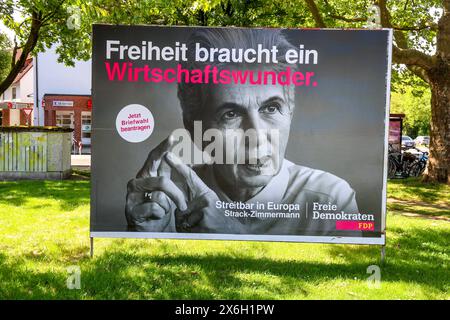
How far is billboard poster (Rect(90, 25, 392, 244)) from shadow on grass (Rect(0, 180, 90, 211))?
4.76 meters

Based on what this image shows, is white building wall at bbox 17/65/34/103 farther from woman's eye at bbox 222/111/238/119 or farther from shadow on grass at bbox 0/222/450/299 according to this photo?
woman's eye at bbox 222/111/238/119

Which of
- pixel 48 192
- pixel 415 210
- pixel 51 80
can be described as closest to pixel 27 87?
pixel 51 80

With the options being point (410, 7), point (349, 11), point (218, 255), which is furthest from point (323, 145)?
point (410, 7)

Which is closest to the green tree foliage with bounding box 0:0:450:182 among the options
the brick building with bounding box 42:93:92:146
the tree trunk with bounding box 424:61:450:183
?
the tree trunk with bounding box 424:61:450:183

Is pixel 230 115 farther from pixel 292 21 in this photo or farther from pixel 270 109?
pixel 292 21

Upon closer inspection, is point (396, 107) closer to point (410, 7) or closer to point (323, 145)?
point (410, 7)

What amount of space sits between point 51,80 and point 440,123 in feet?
99.2

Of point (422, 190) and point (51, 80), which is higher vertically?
point (51, 80)

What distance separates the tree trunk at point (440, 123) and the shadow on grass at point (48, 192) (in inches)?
382

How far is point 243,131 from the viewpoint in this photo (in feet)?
18.9

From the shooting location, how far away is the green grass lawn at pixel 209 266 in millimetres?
4922

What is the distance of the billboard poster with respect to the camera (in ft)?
18.7

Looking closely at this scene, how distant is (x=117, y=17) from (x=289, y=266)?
17.6ft

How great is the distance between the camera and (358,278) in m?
5.52
